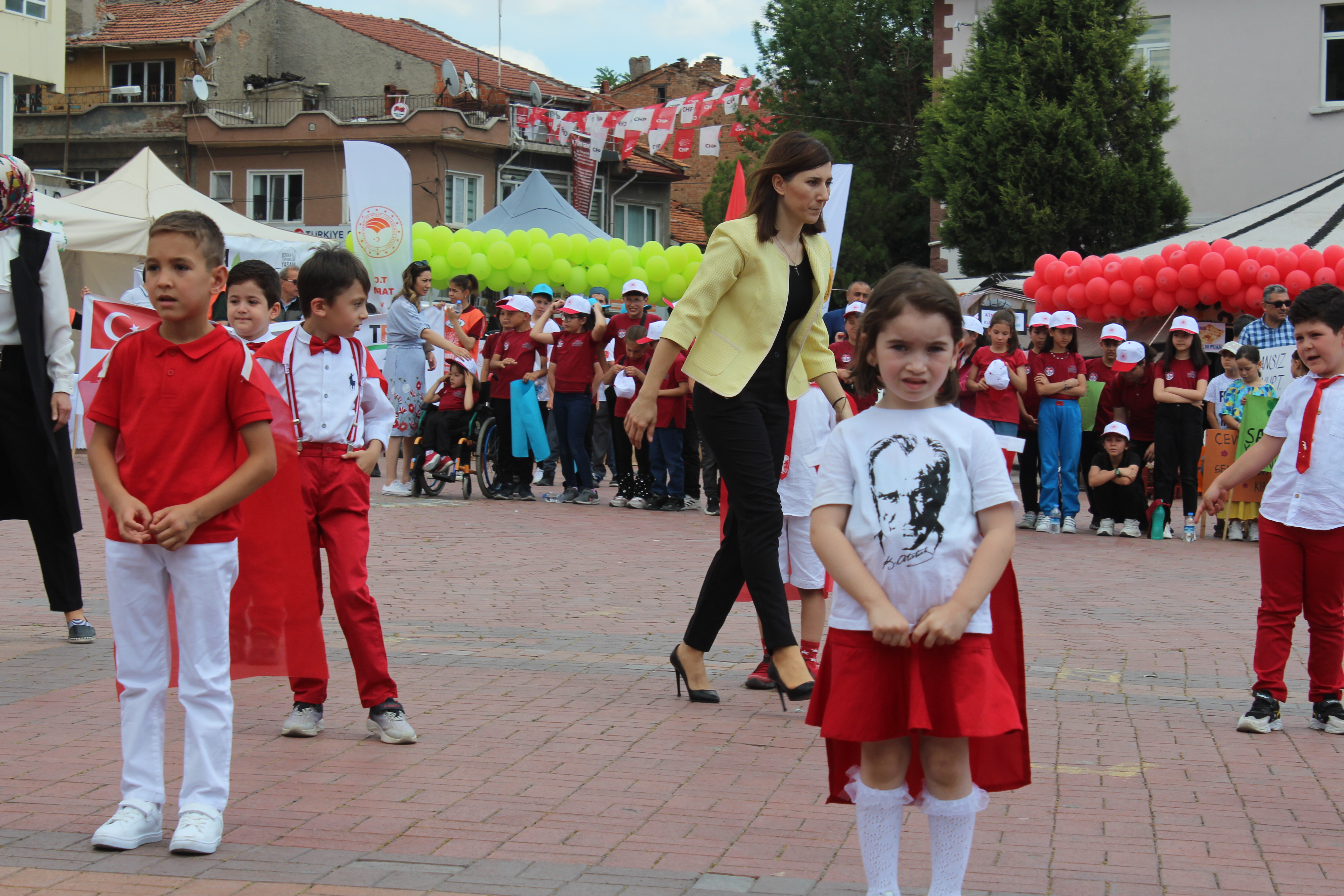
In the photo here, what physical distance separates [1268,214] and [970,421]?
719 inches

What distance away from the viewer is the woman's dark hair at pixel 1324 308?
535cm

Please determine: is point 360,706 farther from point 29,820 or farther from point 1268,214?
point 1268,214

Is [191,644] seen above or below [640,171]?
below

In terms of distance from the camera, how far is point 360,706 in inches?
212

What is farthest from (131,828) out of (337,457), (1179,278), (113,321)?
(1179,278)

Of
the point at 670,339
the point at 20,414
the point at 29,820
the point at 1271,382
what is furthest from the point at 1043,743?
the point at 1271,382

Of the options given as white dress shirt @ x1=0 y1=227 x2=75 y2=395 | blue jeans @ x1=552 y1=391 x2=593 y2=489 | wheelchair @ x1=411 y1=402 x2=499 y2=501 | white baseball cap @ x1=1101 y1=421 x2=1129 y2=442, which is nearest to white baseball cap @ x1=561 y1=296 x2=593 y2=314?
blue jeans @ x1=552 y1=391 x2=593 y2=489

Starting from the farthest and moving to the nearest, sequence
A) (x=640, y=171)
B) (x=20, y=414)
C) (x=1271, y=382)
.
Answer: (x=640, y=171) → (x=1271, y=382) → (x=20, y=414)

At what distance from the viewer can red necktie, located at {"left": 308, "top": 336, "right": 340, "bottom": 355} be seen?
5016 millimetres

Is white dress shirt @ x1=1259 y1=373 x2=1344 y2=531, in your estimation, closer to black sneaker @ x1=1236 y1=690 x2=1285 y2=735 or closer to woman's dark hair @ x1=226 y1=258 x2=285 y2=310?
black sneaker @ x1=1236 y1=690 x2=1285 y2=735

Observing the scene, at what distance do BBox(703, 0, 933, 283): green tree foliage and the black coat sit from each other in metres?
36.0

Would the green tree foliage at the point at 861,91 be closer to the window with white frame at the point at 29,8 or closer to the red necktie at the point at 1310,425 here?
the window with white frame at the point at 29,8

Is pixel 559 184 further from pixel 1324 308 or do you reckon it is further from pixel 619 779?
pixel 619 779

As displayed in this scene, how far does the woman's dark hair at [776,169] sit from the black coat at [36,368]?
3353 millimetres
